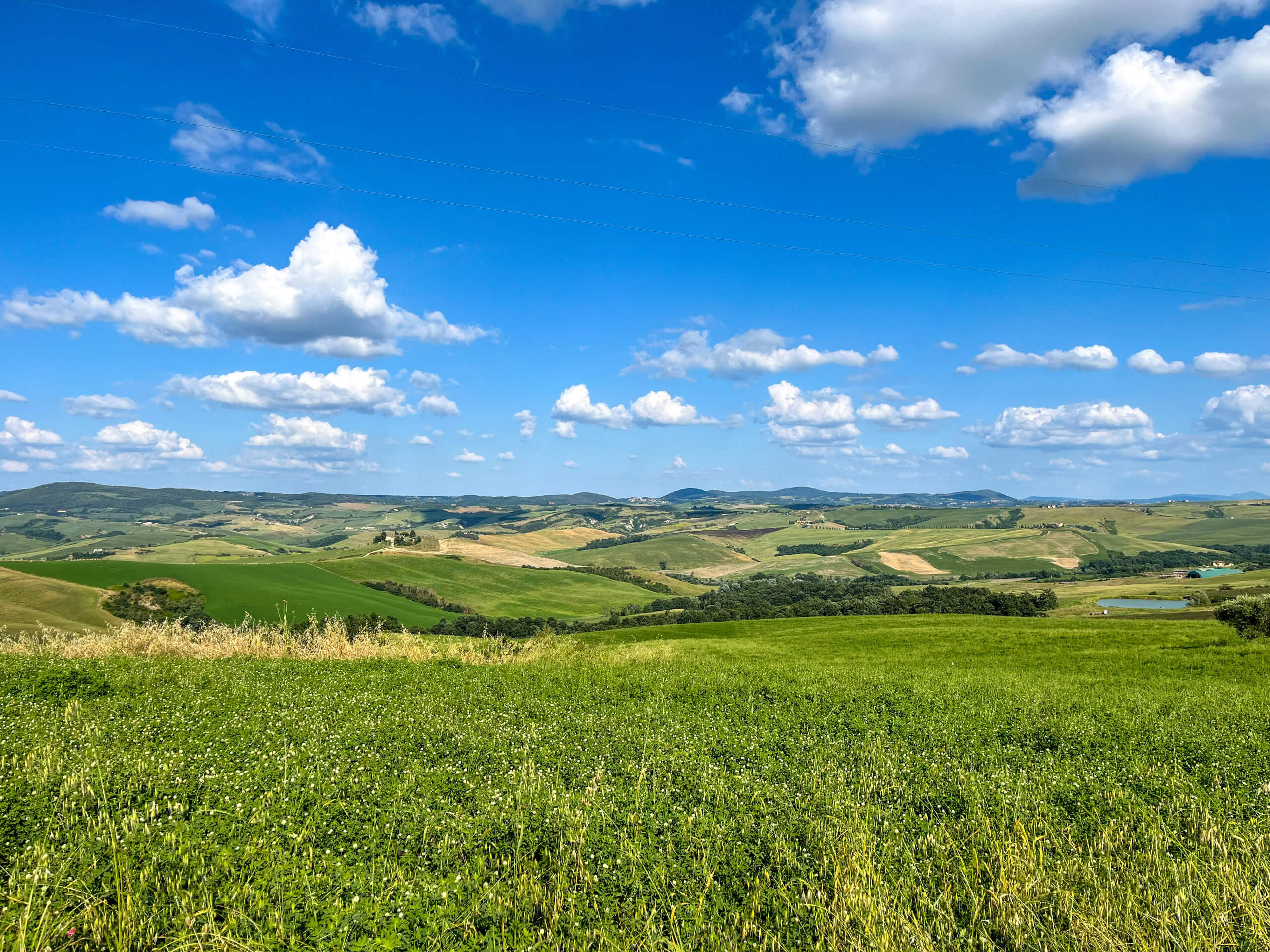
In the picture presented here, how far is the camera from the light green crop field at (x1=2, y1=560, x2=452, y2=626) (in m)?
67.4

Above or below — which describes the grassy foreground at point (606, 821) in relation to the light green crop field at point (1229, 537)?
above

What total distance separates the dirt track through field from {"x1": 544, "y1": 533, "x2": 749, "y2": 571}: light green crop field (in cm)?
3718

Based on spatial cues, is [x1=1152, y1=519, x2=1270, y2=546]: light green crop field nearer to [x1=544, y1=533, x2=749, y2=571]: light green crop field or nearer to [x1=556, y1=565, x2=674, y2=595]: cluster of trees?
[x1=544, y1=533, x2=749, y2=571]: light green crop field

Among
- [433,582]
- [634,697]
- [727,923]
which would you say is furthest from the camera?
[433,582]

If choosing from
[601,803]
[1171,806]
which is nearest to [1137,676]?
[1171,806]

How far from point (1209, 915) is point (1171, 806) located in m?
3.78

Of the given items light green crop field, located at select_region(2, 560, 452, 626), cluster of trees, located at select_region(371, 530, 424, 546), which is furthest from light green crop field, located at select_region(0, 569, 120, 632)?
cluster of trees, located at select_region(371, 530, 424, 546)

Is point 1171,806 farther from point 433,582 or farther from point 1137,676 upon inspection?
point 433,582

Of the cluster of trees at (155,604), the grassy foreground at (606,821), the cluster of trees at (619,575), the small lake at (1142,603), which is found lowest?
the cluster of trees at (619,575)

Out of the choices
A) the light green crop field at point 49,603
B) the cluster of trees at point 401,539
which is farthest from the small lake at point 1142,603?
the cluster of trees at point 401,539

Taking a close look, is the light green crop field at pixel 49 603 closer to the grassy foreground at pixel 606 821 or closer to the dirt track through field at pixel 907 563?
the grassy foreground at pixel 606 821

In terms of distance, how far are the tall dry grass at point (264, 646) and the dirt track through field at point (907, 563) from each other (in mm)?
142563

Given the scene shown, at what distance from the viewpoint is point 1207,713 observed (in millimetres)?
15547

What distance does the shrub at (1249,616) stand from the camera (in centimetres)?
3428
